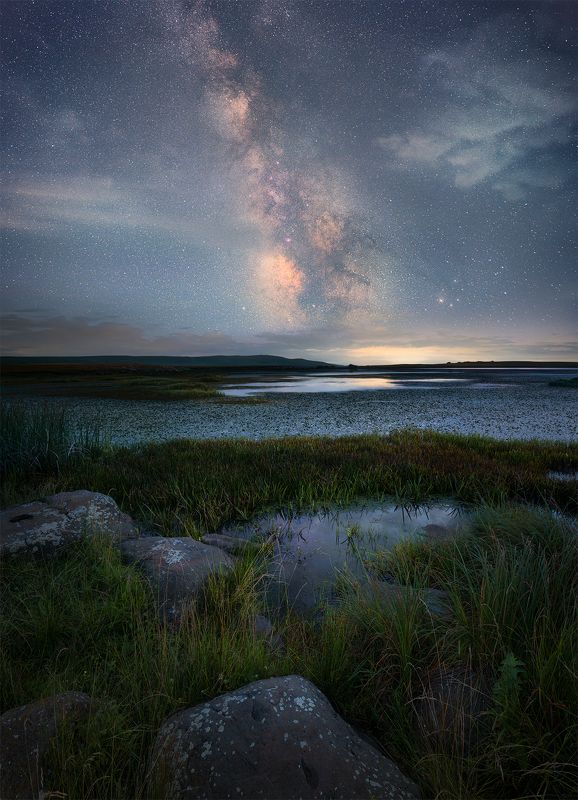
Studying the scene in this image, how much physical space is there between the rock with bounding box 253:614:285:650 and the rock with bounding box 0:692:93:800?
1.24 m

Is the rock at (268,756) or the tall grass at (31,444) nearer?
the rock at (268,756)

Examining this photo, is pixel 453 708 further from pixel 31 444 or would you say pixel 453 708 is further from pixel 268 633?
pixel 31 444

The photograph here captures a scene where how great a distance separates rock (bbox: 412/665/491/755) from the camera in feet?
7.49

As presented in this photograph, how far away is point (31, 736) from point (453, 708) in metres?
2.25

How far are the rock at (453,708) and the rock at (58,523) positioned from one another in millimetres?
4290

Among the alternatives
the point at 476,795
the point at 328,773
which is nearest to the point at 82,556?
the point at 328,773

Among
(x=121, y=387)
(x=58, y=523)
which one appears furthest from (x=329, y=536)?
(x=121, y=387)

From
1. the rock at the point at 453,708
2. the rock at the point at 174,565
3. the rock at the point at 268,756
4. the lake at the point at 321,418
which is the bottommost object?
the lake at the point at 321,418

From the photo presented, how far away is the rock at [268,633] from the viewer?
3.18m

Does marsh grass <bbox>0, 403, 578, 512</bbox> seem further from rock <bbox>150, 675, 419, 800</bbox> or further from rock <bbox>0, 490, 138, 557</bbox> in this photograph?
rock <bbox>150, 675, 419, 800</bbox>

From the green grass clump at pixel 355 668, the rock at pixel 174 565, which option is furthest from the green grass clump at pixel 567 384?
the rock at pixel 174 565

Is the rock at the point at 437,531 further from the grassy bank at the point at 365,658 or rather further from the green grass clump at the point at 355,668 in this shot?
the green grass clump at the point at 355,668

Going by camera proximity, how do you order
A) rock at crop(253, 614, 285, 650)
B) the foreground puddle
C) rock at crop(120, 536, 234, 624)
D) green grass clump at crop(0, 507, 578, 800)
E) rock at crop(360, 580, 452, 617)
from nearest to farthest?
green grass clump at crop(0, 507, 578, 800) < rock at crop(253, 614, 285, 650) < rock at crop(360, 580, 452, 617) < rock at crop(120, 536, 234, 624) < the foreground puddle

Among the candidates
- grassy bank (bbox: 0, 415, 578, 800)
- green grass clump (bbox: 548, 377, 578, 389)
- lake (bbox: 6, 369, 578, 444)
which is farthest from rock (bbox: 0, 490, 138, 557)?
green grass clump (bbox: 548, 377, 578, 389)
